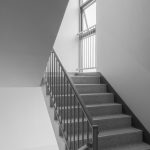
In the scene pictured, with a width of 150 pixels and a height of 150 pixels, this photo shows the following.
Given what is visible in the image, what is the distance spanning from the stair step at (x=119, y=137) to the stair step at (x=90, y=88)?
38.6 inches

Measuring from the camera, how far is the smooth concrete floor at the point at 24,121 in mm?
4852

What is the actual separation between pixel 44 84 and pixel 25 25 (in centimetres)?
165

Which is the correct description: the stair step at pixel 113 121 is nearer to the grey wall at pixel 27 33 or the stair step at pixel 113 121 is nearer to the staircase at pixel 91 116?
the staircase at pixel 91 116

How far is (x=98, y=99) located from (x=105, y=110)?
0.94 ft

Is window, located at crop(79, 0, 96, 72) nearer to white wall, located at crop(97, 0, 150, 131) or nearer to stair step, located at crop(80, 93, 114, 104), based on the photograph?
white wall, located at crop(97, 0, 150, 131)

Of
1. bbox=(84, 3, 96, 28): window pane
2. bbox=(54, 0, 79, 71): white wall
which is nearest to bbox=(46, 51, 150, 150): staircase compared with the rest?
bbox=(54, 0, 79, 71): white wall

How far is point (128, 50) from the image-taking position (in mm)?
Answer: 3439

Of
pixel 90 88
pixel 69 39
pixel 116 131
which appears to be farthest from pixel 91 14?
pixel 116 131

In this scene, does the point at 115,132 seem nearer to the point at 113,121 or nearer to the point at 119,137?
the point at 119,137

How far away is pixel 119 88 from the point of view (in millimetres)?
3729

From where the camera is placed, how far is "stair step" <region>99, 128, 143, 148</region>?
2.88 meters

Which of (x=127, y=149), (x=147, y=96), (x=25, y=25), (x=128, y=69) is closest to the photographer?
(x=25, y=25)

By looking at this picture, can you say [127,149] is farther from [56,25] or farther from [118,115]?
[56,25]

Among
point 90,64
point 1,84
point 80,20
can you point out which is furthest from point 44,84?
point 80,20
